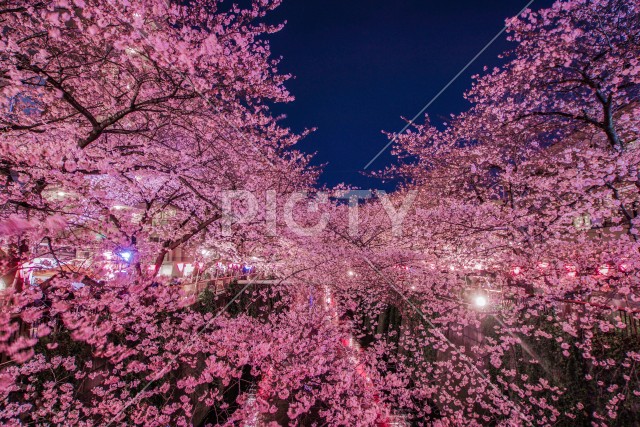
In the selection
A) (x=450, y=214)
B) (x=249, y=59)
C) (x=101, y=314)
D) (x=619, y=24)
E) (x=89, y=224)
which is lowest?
(x=101, y=314)

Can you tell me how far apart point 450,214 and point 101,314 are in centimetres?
1504

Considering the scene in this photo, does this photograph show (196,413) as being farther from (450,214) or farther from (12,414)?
(450,214)

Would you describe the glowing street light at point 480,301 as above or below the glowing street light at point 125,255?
below

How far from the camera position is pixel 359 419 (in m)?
12.7

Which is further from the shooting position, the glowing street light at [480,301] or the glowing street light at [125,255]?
the glowing street light at [480,301]

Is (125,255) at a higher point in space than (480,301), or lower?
higher

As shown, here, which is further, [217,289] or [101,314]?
[217,289]

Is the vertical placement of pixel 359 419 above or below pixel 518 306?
below

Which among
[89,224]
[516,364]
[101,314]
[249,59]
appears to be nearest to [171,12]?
[249,59]

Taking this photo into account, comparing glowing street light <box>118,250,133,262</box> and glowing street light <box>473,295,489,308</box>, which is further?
glowing street light <box>473,295,489,308</box>

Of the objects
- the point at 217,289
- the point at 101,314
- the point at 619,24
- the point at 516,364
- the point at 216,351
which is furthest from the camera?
the point at 217,289

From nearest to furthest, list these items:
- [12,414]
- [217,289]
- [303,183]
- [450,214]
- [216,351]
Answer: [12,414], [216,351], [450,214], [217,289], [303,183]

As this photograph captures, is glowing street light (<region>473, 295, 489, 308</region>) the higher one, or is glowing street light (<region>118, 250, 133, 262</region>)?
glowing street light (<region>118, 250, 133, 262</region>)

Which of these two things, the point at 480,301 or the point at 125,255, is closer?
the point at 480,301
